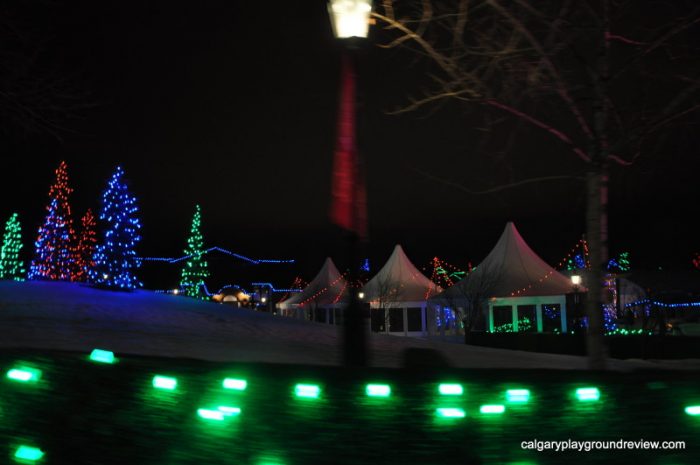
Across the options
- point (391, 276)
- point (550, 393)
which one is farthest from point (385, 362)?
point (391, 276)

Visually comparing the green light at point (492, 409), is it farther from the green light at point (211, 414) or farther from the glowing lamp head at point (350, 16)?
the glowing lamp head at point (350, 16)

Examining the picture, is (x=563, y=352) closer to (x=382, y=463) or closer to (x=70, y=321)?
(x=70, y=321)

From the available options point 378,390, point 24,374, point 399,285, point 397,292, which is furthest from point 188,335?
point 399,285

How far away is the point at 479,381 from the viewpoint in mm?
6051

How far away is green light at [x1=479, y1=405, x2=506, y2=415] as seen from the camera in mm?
5566

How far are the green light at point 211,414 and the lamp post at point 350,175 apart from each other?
6.86 ft

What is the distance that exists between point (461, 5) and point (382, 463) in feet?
18.7

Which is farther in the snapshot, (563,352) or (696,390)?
(563,352)

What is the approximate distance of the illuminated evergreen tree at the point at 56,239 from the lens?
5509 centimetres

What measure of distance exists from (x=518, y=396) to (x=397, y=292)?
1206 inches

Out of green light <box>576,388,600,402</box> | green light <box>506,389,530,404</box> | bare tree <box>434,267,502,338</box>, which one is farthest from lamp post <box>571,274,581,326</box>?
green light <box>506,389,530,404</box>

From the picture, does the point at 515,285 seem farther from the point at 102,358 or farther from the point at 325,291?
the point at 102,358

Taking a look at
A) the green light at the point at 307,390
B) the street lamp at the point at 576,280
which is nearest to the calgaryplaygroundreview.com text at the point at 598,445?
the green light at the point at 307,390

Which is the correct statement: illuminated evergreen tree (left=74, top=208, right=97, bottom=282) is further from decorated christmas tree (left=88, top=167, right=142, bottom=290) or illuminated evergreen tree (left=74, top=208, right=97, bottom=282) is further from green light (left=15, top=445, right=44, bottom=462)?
green light (left=15, top=445, right=44, bottom=462)
